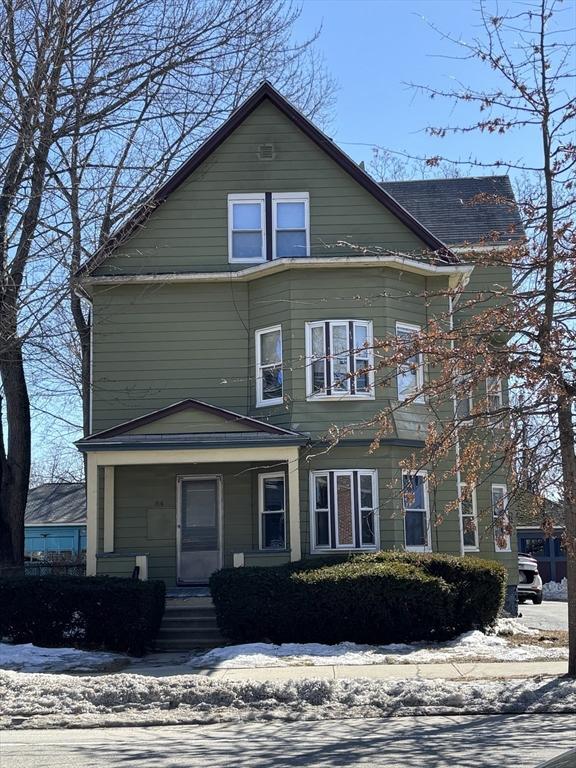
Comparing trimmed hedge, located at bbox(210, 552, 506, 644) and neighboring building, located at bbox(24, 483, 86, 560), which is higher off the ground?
neighboring building, located at bbox(24, 483, 86, 560)

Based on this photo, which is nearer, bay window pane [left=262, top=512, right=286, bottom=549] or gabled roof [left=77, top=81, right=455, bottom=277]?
bay window pane [left=262, top=512, right=286, bottom=549]

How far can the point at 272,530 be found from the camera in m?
19.6

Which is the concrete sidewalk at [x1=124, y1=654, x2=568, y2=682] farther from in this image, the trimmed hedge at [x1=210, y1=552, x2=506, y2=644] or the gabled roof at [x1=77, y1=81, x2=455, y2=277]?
the gabled roof at [x1=77, y1=81, x2=455, y2=277]

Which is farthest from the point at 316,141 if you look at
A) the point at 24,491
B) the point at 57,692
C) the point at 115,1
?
the point at 57,692

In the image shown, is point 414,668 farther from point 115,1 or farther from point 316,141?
point 115,1

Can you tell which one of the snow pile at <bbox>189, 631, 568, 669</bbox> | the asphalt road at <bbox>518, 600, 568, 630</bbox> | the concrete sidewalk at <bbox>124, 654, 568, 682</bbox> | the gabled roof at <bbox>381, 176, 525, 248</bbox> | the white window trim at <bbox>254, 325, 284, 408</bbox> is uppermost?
the gabled roof at <bbox>381, 176, 525, 248</bbox>

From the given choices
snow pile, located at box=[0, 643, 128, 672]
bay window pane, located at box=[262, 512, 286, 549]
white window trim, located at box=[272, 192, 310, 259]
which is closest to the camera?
snow pile, located at box=[0, 643, 128, 672]

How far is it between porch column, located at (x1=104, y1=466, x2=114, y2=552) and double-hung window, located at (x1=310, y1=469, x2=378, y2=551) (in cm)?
408

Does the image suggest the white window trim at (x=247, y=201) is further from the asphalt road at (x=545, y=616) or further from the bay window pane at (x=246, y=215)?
the asphalt road at (x=545, y=616)

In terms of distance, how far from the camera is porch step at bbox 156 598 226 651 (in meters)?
16.9

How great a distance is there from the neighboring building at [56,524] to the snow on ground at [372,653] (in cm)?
2815

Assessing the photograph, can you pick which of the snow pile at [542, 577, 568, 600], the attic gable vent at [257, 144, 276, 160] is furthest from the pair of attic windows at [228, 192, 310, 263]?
the snow pile at [542, 577, 568, 600]

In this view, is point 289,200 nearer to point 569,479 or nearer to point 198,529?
point 198,529

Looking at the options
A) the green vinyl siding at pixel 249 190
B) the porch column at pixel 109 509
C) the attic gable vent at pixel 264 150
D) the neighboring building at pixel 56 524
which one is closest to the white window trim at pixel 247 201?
the green vinyl siding at pixel 249 190
